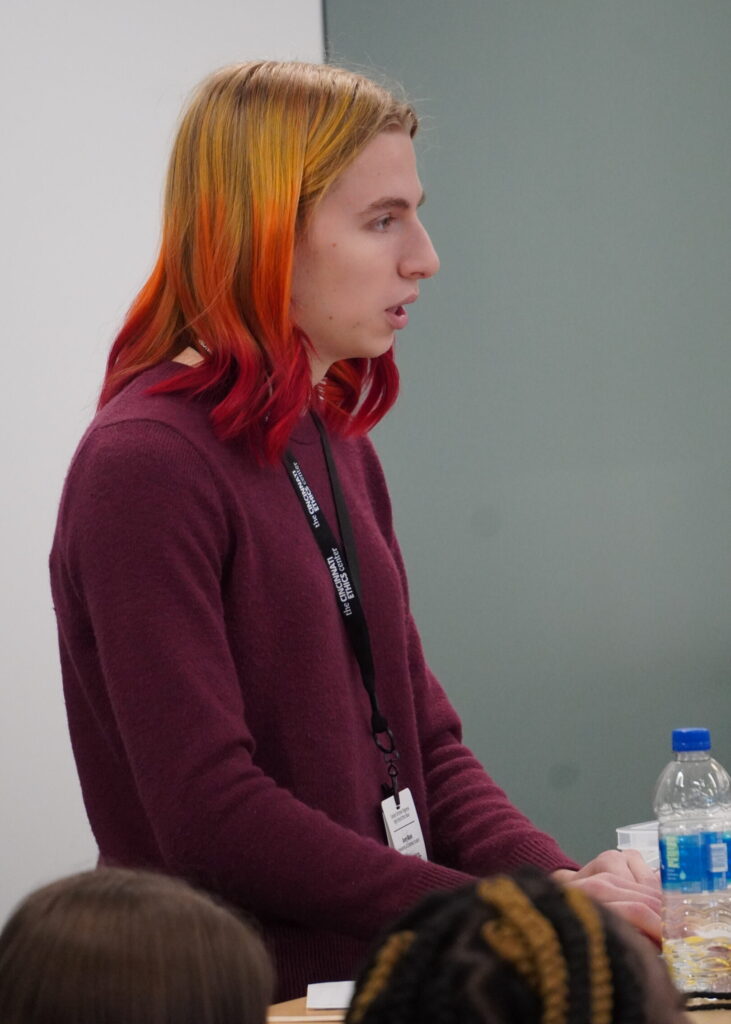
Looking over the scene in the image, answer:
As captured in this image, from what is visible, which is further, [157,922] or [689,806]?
[689,806]

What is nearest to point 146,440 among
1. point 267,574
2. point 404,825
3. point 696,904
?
point 267,574

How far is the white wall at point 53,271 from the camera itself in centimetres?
320

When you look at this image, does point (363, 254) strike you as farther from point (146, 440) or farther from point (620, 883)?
point (620, 883)

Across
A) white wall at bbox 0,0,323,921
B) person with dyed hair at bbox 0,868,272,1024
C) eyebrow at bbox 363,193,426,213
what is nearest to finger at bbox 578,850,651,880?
person with dyed hair at bbox 0,868,272,1024

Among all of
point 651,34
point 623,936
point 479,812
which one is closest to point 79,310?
point 651,34

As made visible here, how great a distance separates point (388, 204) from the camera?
5.57ft

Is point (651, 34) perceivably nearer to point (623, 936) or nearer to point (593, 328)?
point (593, 328)

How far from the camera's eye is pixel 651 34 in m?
3.38

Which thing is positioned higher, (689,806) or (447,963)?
(447,963)

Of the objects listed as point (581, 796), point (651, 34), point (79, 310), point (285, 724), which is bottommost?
point (581, 796)

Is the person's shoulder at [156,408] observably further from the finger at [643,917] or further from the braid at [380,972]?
the braid at [380,972]

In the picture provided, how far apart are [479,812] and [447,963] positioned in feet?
3.77

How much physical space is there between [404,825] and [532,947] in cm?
104

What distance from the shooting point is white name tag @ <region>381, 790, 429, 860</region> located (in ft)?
5.36
